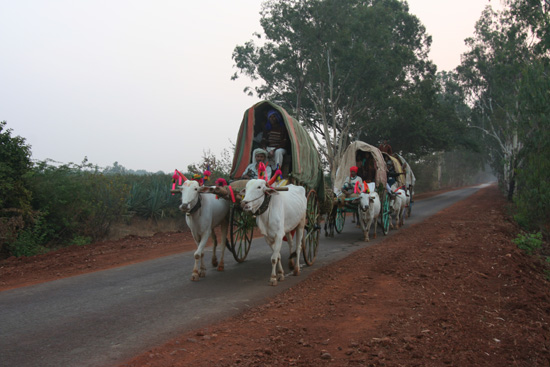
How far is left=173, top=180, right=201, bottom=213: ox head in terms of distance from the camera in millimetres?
6711

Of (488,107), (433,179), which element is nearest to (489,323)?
(488,107)

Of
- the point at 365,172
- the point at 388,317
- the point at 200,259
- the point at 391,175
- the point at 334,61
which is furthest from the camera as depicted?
the point at 334,61

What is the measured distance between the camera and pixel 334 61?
85.8 feet

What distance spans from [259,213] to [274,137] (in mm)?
2600

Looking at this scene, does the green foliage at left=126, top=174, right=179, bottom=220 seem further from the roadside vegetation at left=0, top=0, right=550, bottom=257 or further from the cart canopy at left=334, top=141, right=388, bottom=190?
the cart canopy at left=334, top=141, right=388, bottom=190

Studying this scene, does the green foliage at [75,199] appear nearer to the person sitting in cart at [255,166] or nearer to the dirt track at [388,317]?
the dirt track at [388,317]

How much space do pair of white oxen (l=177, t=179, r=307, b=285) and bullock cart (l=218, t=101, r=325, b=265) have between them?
14.5 inches

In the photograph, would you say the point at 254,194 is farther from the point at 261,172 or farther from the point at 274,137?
the point at 274,137

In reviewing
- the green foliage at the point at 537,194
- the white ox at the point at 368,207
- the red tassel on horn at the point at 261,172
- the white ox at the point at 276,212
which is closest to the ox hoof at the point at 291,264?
the white ox at the point at 276,212

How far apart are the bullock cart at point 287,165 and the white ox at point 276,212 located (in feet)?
1.46

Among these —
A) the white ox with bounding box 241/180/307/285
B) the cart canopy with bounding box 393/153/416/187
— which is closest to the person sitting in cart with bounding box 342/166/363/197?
the white ox with bounding box 241/180/307/285

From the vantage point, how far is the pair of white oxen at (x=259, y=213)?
669 centimetres

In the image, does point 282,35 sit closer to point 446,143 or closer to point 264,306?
point 446,143

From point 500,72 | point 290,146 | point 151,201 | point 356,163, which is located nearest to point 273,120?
point 290,146
